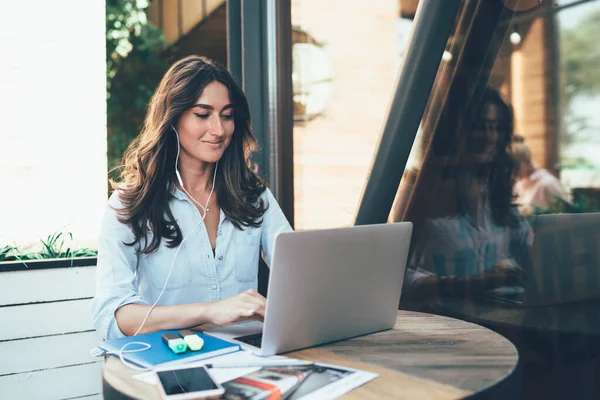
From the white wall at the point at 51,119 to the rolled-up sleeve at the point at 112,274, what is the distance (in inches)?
55.0

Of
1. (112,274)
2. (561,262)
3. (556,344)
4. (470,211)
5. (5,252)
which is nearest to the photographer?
(112,274)

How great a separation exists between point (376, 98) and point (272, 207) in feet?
3.03

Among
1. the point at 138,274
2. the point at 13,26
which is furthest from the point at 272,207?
the point at 13,26

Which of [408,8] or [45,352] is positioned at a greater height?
[408,8]

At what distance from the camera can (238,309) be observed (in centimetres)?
144

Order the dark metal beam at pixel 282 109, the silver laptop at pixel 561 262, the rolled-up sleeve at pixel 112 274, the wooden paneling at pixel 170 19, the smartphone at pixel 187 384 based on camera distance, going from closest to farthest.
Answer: the smartphone at pixel 187 384
the rolled-up sleeve at pixel 112 274
the silver laptop at pixel 561 262
the dark metal beam at pixel 282 109
the wooden paneling at pixel 170 19

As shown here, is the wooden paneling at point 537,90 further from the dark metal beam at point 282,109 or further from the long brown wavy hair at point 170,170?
the dark metal beam at point 282,109

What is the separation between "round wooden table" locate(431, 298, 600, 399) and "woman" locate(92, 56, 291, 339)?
92 cm

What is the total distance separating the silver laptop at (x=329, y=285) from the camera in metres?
1.22

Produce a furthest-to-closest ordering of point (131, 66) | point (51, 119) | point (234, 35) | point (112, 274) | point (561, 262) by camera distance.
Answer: point (131, 66)
point (234, 35)
point (51, 119)
point (561, 262)
point (112, 274)

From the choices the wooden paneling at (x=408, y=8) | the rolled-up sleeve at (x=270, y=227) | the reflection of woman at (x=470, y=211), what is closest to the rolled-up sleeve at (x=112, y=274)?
the rolled-up sleeve at (x=270, y=227)

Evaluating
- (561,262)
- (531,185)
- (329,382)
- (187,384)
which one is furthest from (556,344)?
(187,384)

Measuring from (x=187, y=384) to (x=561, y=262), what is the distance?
1364mm

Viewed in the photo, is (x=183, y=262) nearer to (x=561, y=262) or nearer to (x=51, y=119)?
(x=561, y=262)
